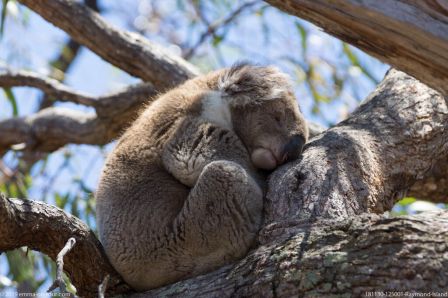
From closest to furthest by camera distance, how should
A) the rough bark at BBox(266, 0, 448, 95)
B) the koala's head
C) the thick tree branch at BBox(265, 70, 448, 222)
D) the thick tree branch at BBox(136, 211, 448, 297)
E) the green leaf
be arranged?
the thick tree branch at BBox(136, 211, 448, 297) → the rough bark at BBox(266, 0, 448, 95) → the thick tree branch at BBox(265, 70, 448, 222) → the koala's head → the green leaf

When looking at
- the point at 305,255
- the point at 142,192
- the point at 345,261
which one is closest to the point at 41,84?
the point at 142,192

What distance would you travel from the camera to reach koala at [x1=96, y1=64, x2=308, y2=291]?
2.90m

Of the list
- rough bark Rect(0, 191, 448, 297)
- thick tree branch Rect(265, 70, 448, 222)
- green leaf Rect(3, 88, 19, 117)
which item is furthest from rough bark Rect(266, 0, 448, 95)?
green leaf Rect(3, 88, 19, 117)

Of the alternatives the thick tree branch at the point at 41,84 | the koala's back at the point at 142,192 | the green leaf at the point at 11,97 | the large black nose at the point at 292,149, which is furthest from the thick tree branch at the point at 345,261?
the green leaf at the point at 11,97

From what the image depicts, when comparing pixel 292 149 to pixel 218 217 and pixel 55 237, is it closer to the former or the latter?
pixel 218 217

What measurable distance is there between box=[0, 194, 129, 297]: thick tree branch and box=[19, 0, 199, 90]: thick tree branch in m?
2.03

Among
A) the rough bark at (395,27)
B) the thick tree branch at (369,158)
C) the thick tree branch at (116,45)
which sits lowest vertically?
the thick tree branch at (369,158)

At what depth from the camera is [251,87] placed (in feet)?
11.7

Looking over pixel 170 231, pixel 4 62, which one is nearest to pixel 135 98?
pixel 4 62

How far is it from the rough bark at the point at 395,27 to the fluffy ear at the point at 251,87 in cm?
121

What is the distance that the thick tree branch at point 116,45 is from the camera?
4602 millimetres

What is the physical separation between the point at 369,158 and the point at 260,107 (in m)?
0.71

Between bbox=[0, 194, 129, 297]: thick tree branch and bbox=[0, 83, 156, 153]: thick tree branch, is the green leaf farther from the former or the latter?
bbox=[0, 194, 129, 297]: thick tree branch

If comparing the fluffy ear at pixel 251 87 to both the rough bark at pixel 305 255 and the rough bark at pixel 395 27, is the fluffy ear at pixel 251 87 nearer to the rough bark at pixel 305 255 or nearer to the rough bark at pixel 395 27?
the rough bark at pixel 305 255
